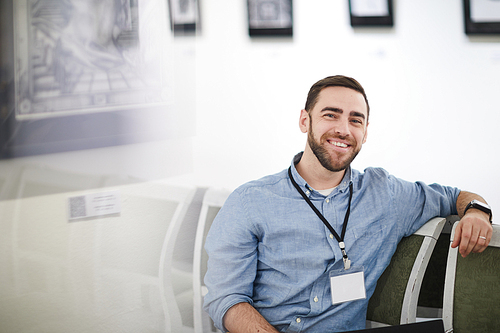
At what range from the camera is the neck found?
1480mm

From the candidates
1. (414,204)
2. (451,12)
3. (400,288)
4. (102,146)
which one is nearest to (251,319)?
(400,288)

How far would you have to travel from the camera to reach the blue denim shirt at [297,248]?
1369 mm

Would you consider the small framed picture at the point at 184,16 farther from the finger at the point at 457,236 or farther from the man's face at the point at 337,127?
the finger at the point at 457,236

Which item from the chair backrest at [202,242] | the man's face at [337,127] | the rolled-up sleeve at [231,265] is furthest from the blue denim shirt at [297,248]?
the chair backrest at [202,242]

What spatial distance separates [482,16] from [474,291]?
122 cm

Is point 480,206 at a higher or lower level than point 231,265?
higher

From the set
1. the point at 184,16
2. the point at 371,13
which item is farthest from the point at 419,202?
the point at 184,16

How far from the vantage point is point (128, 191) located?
1.70m

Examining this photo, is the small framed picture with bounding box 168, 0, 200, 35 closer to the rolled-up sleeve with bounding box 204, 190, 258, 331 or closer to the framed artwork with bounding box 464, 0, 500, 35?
the rolled-up sleeve with bounding box 204, 190, 258, 331

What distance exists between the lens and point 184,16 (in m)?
1.77

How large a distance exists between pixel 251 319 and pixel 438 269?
0.82 metres

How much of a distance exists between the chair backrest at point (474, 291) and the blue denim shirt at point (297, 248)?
0.69 ft

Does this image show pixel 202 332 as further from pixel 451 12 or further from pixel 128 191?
pixel 451 12

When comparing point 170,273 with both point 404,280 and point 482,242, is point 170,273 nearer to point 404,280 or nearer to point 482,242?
point 404,280
